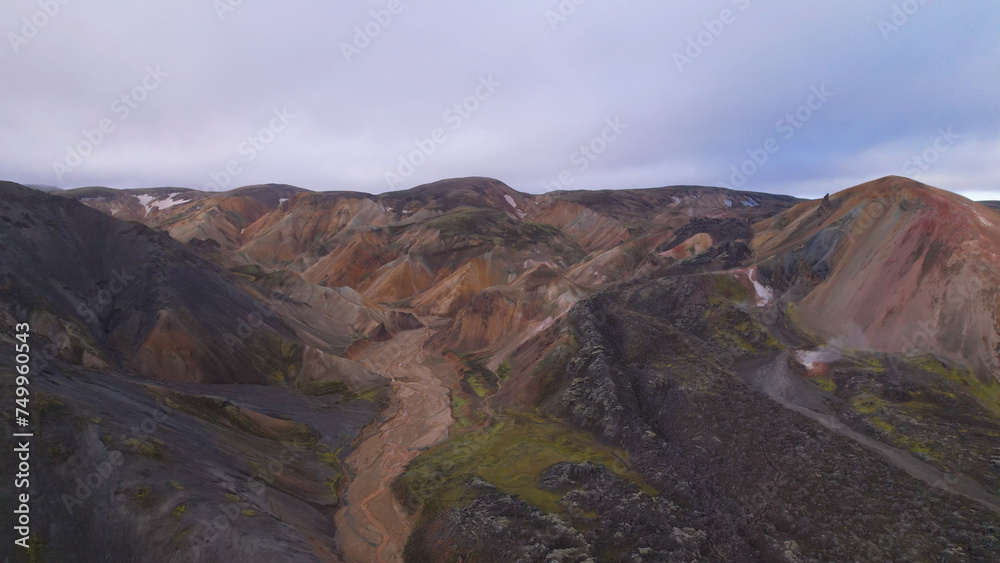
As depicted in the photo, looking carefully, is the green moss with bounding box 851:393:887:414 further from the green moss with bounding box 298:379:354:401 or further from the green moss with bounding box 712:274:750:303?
the green moss with bounding box 298:379:354:401

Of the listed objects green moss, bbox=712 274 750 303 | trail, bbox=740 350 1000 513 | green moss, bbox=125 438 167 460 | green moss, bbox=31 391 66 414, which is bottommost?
green moss, bbox=125 438 167 460

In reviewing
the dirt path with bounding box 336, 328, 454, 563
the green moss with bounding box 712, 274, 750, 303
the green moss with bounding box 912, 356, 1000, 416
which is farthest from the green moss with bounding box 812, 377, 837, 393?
the dirt path with bounding box 336, 328, 454, 563

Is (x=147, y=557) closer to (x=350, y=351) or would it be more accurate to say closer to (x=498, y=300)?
(x=350, y=351)

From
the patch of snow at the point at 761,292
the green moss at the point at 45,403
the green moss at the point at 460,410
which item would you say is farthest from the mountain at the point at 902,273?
the green moss at the point at 45,403

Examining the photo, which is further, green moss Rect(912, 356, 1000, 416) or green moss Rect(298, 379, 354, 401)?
green moss Rect(298, 379, 354, 401)

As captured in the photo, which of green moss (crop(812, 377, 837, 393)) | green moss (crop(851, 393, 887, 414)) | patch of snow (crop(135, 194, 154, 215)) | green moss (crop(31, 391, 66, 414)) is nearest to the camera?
green moss (crop(31, 391, 66, 414))

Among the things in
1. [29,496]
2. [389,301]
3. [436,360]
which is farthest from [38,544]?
[389,301]

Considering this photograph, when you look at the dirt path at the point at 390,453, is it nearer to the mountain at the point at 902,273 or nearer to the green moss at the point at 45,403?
the green moss at the point at 45,403
